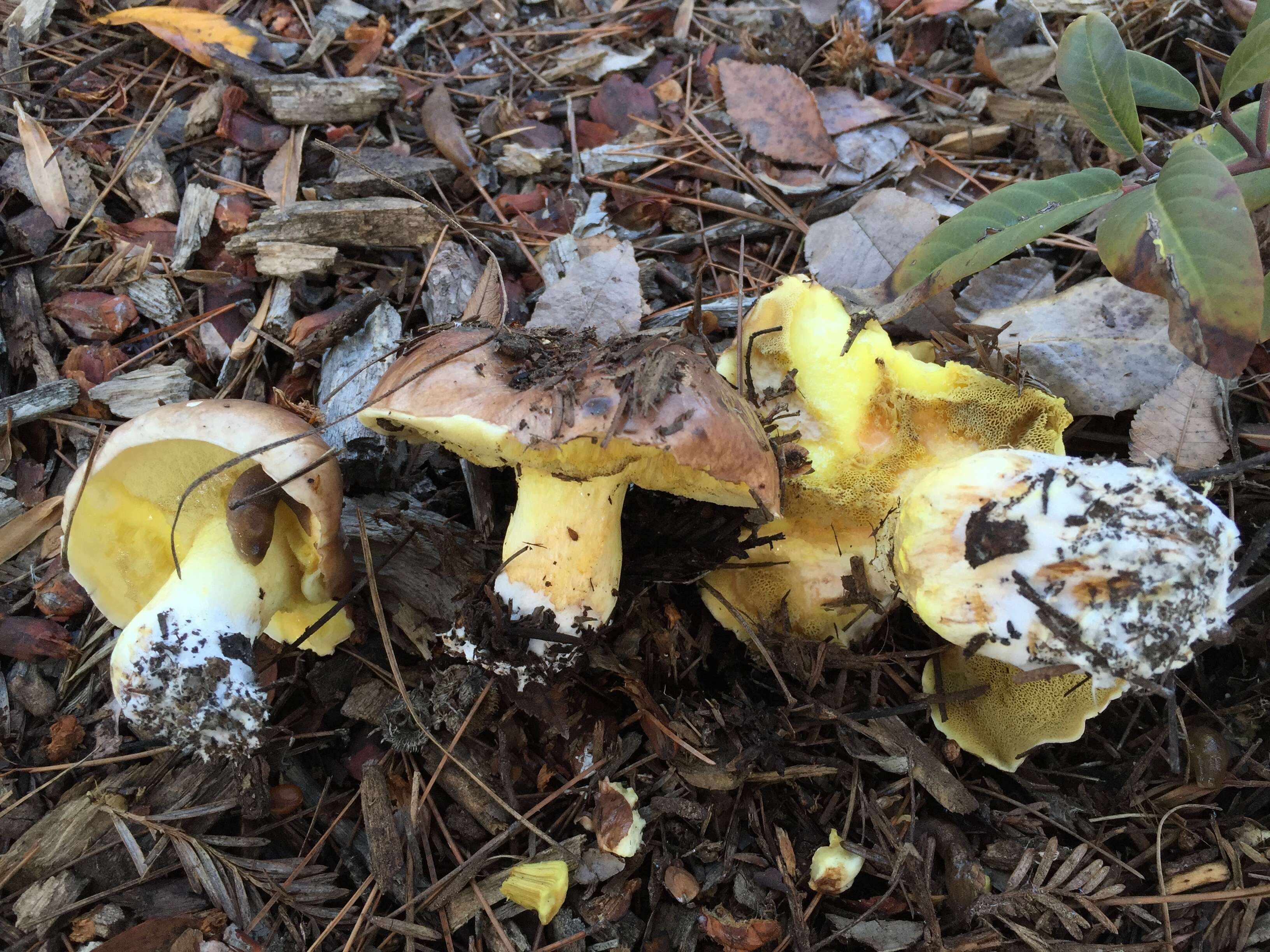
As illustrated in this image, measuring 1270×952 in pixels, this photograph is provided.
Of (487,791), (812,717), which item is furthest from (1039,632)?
(487,791)

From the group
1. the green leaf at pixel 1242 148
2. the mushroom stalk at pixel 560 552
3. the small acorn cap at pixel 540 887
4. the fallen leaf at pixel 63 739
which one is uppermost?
the green leaf at pixel 1242 148

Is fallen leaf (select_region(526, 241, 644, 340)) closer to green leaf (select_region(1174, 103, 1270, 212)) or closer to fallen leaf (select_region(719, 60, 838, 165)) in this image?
fallen leaf (select_region(719, 60, 838, 165))

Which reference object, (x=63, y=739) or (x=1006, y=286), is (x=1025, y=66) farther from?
(x=63, y=739)

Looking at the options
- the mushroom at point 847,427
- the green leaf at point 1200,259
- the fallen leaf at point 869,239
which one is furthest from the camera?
the fallen leaf at point 869,239

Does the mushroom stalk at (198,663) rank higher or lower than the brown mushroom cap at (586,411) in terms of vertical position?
lower

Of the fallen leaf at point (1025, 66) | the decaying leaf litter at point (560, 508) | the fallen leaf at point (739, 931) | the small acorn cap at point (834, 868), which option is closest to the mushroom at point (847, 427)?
the decaying leaf litter at point (560, 508)

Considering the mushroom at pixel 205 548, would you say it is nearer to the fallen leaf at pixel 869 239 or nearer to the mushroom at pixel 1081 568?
the mushroom at pixel 1081 568

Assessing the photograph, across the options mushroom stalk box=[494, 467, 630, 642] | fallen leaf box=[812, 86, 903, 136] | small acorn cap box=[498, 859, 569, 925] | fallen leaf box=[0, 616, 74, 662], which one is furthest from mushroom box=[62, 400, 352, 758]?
fallen leaf box=[812, 86, 903, 136]
